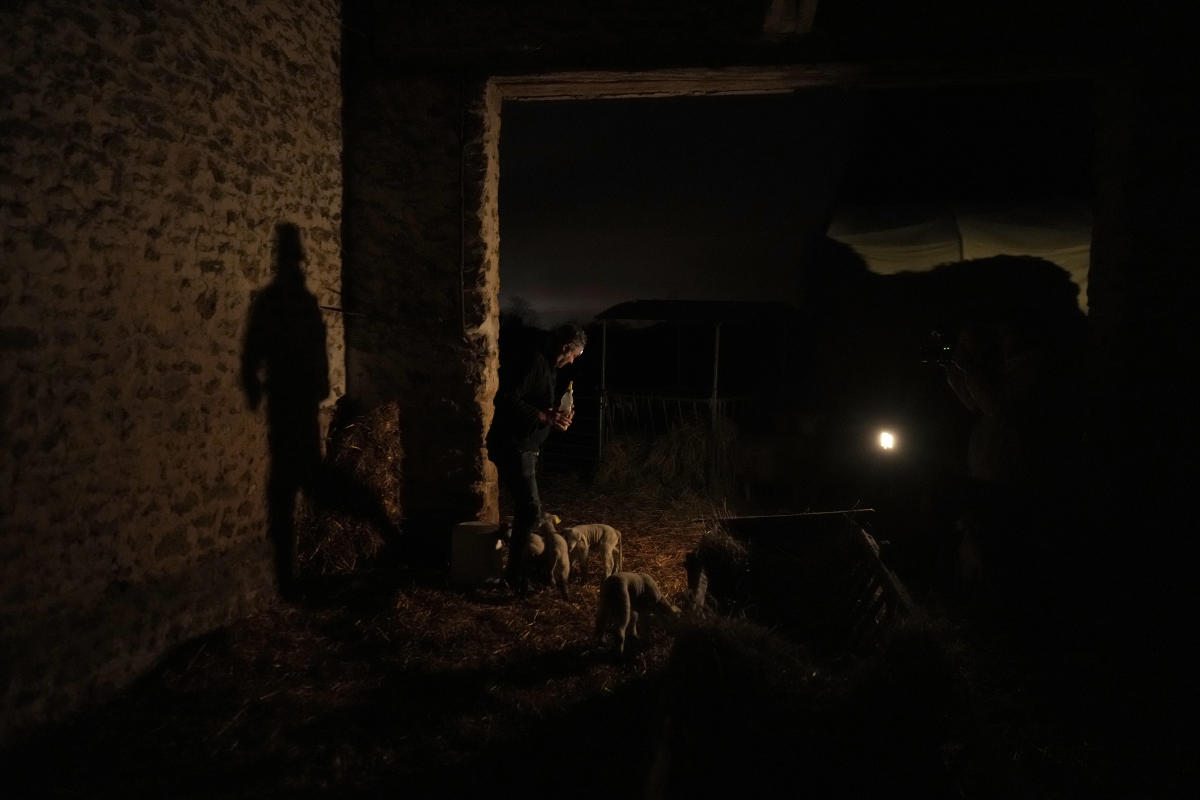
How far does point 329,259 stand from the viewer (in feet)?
18.1

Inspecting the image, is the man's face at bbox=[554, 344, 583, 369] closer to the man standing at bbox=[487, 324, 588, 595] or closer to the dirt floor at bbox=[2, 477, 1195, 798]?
the man standing at bbox=[487, 324, 588, 595]

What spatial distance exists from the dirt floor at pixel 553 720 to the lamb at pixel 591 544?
2.47ft

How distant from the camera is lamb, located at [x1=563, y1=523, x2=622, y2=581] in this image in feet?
16.7

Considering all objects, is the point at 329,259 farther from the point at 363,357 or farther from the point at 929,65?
the point at 929,65

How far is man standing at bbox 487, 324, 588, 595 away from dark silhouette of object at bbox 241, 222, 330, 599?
1.47m

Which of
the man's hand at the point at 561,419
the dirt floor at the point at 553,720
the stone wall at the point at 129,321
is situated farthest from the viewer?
the man's hand at the point at 561,419

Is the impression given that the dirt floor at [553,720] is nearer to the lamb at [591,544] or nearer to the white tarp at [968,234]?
the lamb at [591,544]

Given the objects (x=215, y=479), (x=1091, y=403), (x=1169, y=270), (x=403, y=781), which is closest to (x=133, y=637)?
(x=215, y=479)

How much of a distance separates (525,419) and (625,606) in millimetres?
1466

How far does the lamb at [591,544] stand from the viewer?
5102 millimetres

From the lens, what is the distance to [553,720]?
327 centimetres

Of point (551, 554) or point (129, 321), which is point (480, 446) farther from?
point (129, 321)

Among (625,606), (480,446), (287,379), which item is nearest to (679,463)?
(480,446)

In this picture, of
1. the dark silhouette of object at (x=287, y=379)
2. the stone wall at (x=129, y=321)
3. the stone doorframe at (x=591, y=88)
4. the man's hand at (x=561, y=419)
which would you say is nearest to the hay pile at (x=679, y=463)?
the stone doorframe at (x=591, y=88)
